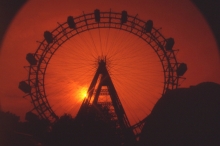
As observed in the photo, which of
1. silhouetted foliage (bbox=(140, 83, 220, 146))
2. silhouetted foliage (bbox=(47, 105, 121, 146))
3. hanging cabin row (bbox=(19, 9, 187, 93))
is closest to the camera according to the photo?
silhouetted foliage (bbox=(140, 83, 220, 146))

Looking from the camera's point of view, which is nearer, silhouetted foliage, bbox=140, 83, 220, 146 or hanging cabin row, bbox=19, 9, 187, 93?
silhouetted foliage, bbox=140, 83, 220, 146

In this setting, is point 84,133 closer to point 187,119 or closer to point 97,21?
point 187,119

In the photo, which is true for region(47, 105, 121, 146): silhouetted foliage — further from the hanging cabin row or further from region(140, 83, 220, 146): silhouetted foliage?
the hanging cabin row

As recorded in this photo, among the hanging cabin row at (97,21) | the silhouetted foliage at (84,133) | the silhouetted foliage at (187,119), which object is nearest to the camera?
the silhouetted foliage at (187,119)

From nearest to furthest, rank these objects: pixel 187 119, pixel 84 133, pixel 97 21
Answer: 1. pixel 187 119
2. pixel 84 133
3. pixel 97 21

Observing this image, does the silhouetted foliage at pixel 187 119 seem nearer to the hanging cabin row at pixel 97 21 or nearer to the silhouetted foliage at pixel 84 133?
the silhouetted foliage at pixel 84 133

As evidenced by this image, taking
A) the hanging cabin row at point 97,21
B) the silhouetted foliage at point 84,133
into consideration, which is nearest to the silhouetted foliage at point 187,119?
the silhouetted foliage at point 84,133

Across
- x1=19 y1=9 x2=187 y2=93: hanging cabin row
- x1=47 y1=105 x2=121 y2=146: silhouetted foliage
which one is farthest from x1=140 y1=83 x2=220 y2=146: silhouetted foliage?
x1=19 y1=9 x2=187 y2=93: hanging cabin row

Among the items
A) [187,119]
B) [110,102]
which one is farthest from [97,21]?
[187,119]

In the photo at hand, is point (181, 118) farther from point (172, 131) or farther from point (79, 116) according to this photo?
point (79, 116)

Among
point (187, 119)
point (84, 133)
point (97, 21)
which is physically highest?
point (97, 21)
